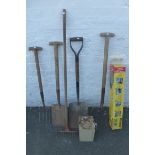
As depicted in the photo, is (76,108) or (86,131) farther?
(76,108)

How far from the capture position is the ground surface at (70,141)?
327 cm

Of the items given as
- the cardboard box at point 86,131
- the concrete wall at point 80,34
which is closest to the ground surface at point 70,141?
the cardboard box at point 86,131

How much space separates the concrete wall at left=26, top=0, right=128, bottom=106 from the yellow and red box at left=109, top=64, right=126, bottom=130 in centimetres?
35

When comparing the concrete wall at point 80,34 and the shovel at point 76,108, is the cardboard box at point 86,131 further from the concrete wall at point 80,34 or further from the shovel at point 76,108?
the concrete wall at point 80,34

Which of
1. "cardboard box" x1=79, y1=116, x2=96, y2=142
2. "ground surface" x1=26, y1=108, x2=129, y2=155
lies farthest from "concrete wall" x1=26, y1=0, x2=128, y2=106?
"cardboard box" x1=79, y1=116, x2=96, y2=142

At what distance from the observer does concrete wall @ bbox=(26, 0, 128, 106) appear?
3715 mm

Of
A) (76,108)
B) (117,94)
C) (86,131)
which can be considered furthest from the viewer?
(76,108)

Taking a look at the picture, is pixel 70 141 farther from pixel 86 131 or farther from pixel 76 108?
pixel 76 108

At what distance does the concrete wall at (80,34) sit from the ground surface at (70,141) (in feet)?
1.15

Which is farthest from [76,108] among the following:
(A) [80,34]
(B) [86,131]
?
(A) [80,34]

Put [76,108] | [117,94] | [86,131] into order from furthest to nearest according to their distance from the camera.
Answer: [76,108] → [117,94] → [86,131]

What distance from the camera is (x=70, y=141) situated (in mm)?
3430

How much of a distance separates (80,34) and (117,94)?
0.76m

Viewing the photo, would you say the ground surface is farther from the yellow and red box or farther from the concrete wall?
the concrete wall
